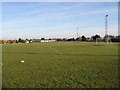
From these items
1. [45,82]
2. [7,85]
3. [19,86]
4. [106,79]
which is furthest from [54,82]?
[106,79]

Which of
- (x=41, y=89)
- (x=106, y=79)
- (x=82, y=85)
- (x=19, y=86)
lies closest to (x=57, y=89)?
(x=41, y=89)

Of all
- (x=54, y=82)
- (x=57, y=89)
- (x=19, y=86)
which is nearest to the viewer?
(x=57, y=89)

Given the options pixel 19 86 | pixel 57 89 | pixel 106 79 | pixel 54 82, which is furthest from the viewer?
pixel 106 79

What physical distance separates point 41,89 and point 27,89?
0.52 m

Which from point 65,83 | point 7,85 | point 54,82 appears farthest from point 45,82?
point 7,85

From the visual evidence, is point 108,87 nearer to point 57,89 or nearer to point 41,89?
point 57,89

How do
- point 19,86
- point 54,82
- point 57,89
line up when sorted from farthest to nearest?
point 54,82
point 19,86
point 57,89

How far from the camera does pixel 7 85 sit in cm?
690

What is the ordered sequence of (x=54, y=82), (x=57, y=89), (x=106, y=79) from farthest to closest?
(x=106, y=79) < (x=54, y=82) < (x=57, y=89)

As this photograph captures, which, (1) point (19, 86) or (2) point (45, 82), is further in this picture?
(2) point (45, 82)

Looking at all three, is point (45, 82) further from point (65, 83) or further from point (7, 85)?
point (7, 85)

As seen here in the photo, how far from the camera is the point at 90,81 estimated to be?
24.2 feet

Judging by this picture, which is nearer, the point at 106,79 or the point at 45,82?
the point at 45,82

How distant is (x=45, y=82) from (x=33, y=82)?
1.68 feet
